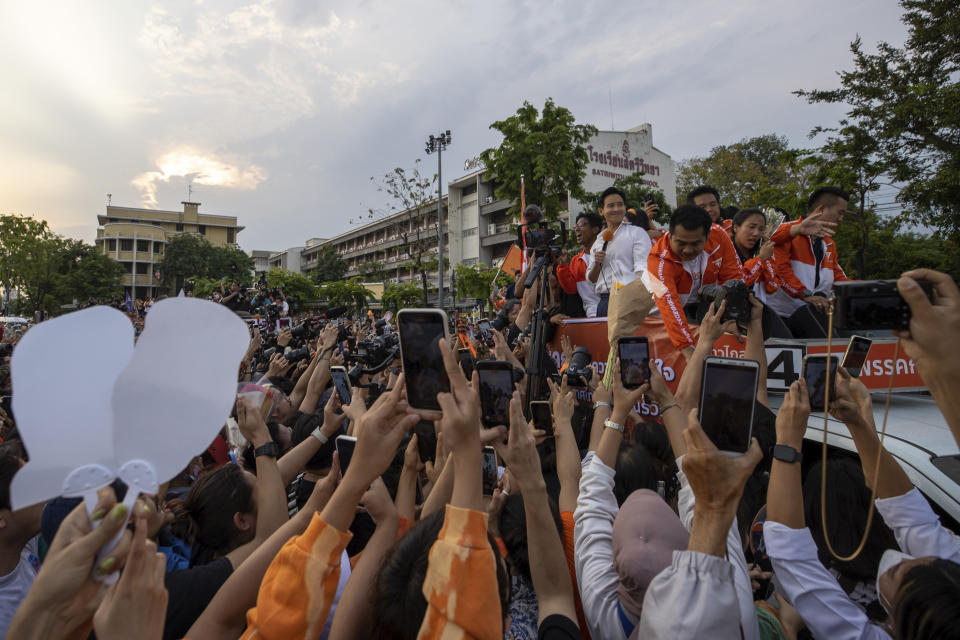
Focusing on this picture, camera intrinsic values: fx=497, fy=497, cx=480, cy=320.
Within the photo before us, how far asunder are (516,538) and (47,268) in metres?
45.7

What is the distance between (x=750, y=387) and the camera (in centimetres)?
155

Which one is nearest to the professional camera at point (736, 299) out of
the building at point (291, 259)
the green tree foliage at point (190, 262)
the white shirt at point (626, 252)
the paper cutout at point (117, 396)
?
the paper cutout at point (117, 396)

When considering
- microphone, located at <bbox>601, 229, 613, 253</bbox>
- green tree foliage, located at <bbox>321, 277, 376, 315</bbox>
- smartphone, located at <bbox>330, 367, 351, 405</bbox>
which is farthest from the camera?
green tree foliage, located at <bbox>321, 277, 376, 315</bbox>

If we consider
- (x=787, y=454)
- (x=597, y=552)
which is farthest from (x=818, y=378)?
(x=597, y=552)

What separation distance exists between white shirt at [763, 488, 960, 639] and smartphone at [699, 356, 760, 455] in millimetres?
404

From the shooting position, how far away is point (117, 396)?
1150 millimetres

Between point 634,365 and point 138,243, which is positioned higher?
point 138,243

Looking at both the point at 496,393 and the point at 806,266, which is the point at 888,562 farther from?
the point at 806,266

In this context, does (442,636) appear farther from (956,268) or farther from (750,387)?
(956,268)

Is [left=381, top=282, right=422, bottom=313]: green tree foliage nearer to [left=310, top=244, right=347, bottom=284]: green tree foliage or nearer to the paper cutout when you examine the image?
the paper cutout

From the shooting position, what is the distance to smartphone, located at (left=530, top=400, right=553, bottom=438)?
106 inches

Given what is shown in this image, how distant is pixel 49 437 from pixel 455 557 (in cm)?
94

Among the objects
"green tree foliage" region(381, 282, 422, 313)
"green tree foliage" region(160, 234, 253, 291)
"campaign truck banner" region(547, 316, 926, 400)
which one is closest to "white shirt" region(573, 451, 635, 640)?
"campaign truck banner" region(547, 316, 926, 400)

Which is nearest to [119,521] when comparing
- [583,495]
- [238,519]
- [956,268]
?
[238,519]
